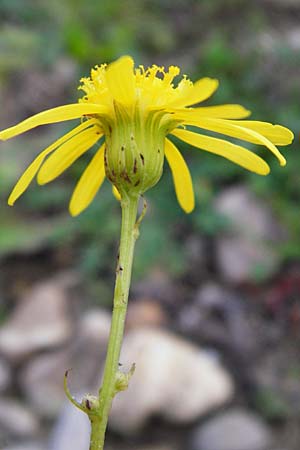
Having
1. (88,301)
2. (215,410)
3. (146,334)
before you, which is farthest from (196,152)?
(215,410)

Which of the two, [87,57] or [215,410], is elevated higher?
[87,57]

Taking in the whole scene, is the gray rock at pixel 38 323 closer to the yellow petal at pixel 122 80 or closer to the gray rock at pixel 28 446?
the gray rock at pixel 28 446

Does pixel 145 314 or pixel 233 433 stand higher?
pixel 145 314

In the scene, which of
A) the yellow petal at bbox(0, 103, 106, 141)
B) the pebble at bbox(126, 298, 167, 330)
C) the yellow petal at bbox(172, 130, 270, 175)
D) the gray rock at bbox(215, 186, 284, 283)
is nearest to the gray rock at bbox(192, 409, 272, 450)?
the pebble at bbox(126, 298, 167, 330)

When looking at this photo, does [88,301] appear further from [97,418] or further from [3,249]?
[97,418]

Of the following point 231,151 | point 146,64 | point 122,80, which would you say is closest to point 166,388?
point 231,151

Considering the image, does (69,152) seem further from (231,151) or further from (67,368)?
(67,368)
